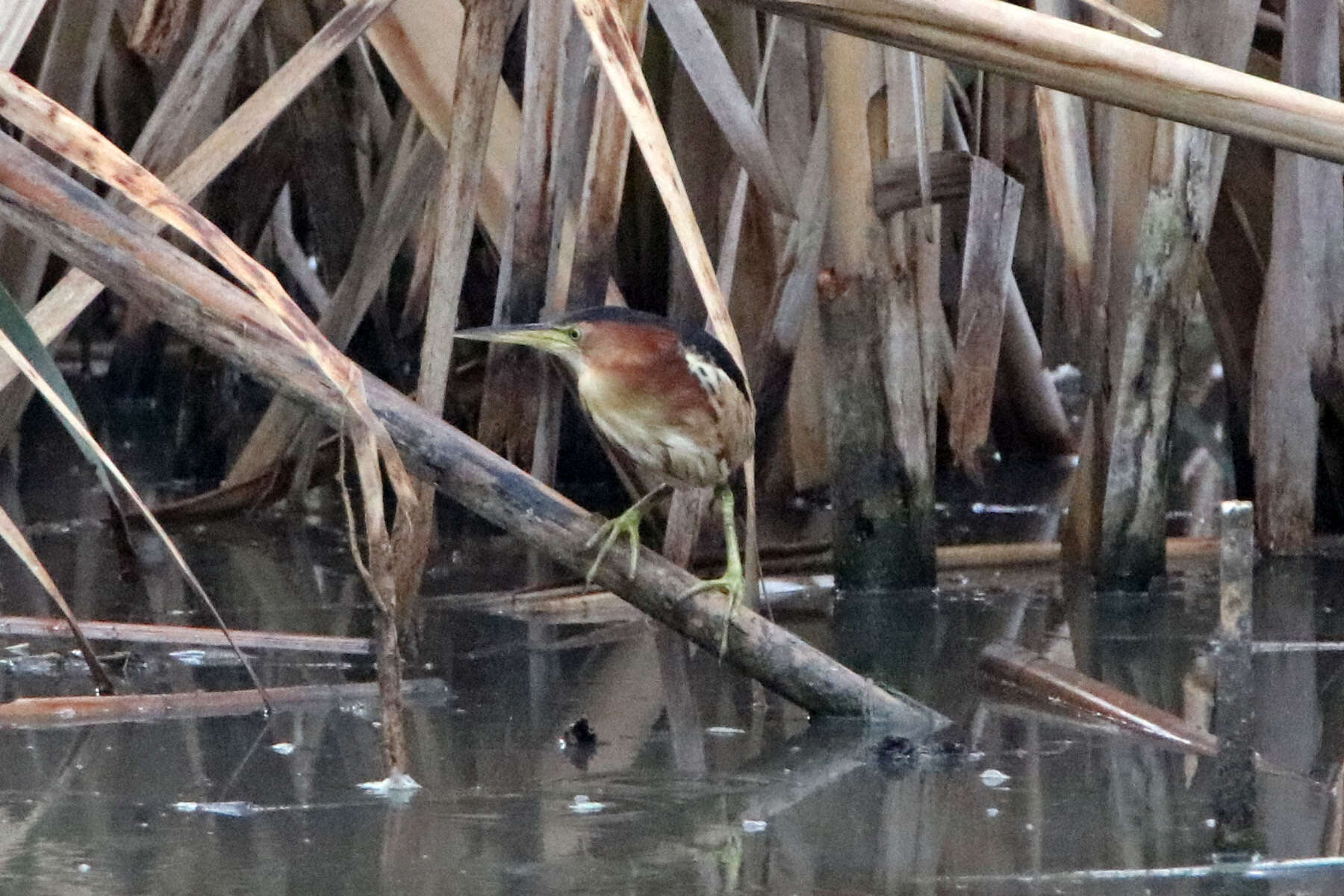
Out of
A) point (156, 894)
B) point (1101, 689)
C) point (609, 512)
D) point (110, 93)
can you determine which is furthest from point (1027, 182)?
point (156, 894)

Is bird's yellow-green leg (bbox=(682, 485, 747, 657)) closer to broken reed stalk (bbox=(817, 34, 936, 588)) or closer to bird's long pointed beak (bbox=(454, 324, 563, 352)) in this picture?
bird's long pointed beak (bbox=(454, 324, 563, 352))

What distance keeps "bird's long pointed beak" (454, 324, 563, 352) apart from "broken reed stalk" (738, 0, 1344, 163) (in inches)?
29.9

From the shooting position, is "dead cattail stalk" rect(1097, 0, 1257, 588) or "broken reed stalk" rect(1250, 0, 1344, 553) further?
"broken reed stalk" rect(1250, 0, 1344, 553)

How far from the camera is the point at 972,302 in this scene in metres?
3.11

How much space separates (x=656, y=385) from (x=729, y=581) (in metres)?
0.29

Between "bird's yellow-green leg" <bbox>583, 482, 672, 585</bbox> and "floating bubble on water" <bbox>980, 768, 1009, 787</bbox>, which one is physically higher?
"bird's yellow-green leg" <bbox>583, 482, 672, 585</bbox>

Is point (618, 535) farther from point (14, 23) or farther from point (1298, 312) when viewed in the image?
point (1298, 312)

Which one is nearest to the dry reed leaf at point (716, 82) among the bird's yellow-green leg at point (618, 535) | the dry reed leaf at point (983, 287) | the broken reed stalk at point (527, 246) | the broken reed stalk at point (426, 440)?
the broken reed stalk at point (527, 246)

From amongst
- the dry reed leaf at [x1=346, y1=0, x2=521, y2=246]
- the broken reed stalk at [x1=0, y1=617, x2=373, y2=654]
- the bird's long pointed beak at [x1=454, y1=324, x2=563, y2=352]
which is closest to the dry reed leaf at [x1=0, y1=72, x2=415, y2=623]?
the bird's long pointed beak at [x1=454, y1=324, x2=563, y2=352]

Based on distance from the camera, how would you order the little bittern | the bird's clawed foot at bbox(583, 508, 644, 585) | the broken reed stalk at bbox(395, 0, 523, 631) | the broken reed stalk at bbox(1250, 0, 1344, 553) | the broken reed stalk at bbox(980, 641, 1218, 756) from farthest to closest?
the broken reed stalk at bbox(1250, 0, 1344, 553) < the broken reed stalk at bbox(395, 0, 523, 631) < the little bittern < the broken reed stalk at bbox(980, 641, 1218, 756) < the bird's clawed foot at bbox(583, 508, 644, 585)

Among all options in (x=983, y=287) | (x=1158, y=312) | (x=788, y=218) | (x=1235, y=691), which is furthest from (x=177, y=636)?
(x=1158, y=312)

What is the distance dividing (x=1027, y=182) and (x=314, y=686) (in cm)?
247

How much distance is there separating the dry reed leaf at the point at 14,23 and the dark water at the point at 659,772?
0.84 meters

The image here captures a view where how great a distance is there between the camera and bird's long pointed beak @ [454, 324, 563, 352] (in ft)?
8.11
